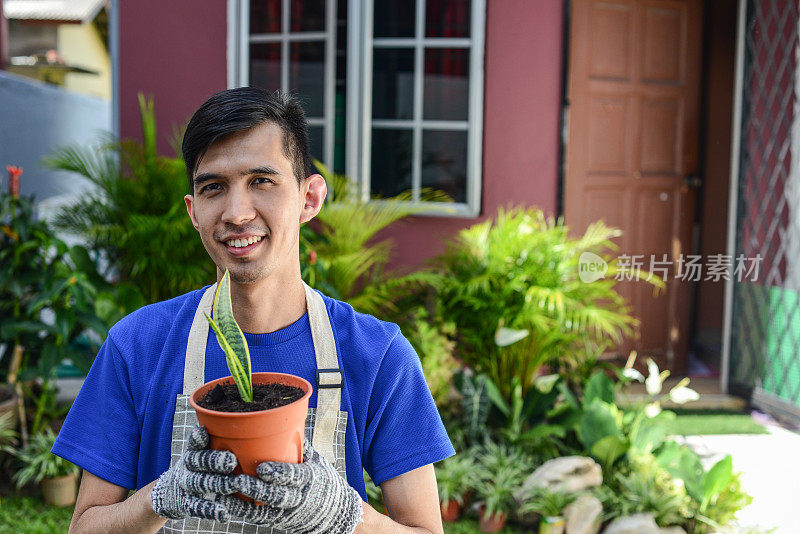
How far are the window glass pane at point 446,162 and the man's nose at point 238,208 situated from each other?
3.64 meters

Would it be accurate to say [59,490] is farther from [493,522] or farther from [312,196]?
[312,196]

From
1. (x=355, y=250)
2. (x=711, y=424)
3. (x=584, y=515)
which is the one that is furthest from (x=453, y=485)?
(x=711, y=424)

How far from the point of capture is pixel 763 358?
193 inches

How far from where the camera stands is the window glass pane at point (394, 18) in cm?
474

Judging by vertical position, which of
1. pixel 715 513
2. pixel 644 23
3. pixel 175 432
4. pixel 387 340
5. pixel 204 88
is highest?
pixel 644 23

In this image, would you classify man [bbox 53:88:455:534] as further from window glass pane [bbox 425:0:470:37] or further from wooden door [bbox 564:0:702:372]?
wooden door [bbox 564:0:702:372]

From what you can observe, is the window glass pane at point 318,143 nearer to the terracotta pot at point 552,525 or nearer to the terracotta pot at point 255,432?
the terracotta pot at point 552,525

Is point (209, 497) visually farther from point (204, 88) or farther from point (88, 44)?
point (88, 44)

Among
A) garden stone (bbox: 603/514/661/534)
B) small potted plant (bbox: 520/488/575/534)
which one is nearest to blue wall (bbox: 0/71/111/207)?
small potted plant (bbox: 520/488/575/534)

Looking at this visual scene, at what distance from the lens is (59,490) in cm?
347

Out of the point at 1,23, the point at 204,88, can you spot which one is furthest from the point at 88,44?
the point at 204,88

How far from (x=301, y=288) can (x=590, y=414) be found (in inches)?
94.4

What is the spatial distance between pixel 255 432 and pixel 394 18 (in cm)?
415

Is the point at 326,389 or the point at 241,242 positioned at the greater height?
the point at 241,242
